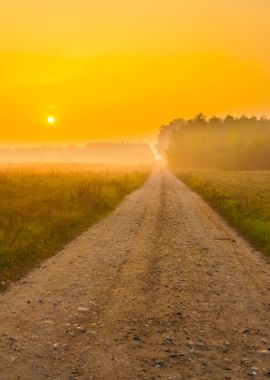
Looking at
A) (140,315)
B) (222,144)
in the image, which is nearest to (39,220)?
(140,315)

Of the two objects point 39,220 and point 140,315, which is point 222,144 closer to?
point 39,220

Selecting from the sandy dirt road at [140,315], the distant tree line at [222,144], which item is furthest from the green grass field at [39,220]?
the distant tree line at [222,144]

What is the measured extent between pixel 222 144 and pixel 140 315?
11008 cm

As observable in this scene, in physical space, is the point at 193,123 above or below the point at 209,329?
above

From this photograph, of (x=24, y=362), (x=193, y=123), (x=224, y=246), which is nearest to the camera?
(x=24, y=362)

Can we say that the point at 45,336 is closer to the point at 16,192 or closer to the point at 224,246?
the point at 224,246

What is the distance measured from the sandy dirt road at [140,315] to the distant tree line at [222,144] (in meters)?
97.4

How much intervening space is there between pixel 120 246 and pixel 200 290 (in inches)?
214

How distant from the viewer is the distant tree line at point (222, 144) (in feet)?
354

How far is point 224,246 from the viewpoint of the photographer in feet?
50.4

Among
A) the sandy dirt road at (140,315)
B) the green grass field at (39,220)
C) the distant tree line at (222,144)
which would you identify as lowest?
the sandy dirt road at (140,315)

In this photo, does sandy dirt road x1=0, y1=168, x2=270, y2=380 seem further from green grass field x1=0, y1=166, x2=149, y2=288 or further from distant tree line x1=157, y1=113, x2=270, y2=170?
distant tree line x1=157, y1=113, x2=270, y2=170

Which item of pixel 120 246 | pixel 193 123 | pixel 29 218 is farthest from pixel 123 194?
pixel 193 123

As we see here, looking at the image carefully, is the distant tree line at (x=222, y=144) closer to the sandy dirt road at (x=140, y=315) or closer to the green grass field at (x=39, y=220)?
the green grass field at (x=39, y=220)
